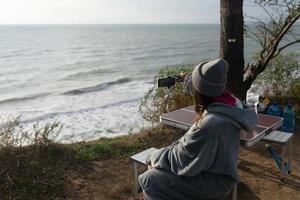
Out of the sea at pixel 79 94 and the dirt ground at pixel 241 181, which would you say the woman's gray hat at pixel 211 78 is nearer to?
the dirt ground at pixel 241 181

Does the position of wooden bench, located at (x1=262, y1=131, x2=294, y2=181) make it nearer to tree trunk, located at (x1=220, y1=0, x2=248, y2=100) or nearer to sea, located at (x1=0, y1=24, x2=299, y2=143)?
tree trunk, located at (x1=220, y1=0, x2=248, y2=100)

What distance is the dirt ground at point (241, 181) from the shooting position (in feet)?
14.1

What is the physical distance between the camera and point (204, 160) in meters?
2.24

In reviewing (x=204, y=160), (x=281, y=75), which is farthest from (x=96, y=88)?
(x=204, y=160)

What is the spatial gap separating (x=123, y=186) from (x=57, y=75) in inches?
750

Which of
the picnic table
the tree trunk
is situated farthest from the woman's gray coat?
the tree trunk

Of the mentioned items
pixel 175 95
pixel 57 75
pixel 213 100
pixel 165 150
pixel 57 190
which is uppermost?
pixel 213 100

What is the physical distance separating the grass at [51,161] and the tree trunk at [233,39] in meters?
1.39

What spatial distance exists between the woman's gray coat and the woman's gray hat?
9cm

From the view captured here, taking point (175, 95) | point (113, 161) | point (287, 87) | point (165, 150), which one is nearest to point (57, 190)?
point (113, 161)

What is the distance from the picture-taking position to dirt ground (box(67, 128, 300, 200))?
4.31 m

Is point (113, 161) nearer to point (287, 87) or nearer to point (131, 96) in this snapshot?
point (287, 87)

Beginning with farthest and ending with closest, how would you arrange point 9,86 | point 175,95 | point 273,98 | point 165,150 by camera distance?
point 9,86, point 273,98, point 175,95, point 165,150

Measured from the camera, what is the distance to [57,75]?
74.2 feet
